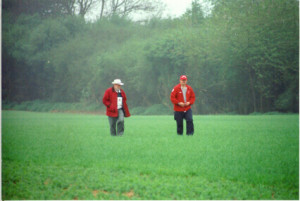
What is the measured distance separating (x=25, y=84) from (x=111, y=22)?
22781 mm

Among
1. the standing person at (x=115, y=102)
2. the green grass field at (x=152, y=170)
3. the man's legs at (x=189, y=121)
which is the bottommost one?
the green grass field at (x=152, y=170)

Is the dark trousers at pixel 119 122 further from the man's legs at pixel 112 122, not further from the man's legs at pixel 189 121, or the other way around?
the man's legs at pixel 189 121

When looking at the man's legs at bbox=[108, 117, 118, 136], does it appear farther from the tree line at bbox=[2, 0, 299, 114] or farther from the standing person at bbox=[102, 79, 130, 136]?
the tree line at bbox=[2, 0, 299, 114]

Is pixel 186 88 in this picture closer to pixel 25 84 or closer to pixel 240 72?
pixel 25 84

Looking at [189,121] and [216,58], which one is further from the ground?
[216,58]

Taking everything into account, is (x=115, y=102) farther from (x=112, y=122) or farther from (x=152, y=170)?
(x=152, y=170)

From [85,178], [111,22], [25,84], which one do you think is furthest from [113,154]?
[111,22]

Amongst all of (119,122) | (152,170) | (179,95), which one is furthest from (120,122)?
(152,170)

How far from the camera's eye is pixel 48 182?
20.1 feet

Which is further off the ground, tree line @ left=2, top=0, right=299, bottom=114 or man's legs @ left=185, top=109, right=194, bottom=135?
tree line @ left=2, top=0, right=299, bottom=114

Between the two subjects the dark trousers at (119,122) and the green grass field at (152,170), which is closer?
the green grass field at (152,170)

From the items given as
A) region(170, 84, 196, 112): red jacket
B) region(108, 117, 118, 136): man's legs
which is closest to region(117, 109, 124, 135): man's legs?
region(108, 117, 118, 136): man's legs

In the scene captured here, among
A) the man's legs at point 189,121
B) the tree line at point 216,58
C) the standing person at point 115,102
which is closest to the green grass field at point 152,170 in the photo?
the man's legs at point 189,121

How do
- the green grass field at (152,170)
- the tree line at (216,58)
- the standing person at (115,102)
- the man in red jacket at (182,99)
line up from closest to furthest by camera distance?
the green grass field at (152,170) → the man in red jacket at (182,99) → the standing person at (115,102) → the tree line at (216,58)
